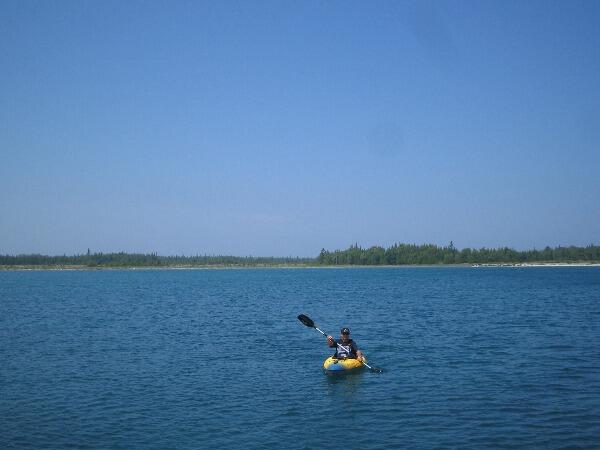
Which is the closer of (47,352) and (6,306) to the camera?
(47,352)

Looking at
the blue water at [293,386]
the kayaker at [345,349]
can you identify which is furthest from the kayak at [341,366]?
the blue water at [293,386]

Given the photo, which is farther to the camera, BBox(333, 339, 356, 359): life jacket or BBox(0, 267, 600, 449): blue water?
BBox(333, 339, 356, 359): life jacket

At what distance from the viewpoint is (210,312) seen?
5431cm

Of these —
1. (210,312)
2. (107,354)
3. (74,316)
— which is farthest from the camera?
(210,312)

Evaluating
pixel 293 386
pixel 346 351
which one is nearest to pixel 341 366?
pixel 346 351

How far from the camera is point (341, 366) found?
24562mm

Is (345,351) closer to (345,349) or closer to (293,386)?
(345,349)

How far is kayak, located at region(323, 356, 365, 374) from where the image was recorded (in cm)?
2442

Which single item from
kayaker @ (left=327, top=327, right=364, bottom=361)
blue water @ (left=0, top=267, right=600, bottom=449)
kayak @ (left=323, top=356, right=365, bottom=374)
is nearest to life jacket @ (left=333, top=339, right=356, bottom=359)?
kayaker @ (left=327, top=327, right=364, bottom=361)

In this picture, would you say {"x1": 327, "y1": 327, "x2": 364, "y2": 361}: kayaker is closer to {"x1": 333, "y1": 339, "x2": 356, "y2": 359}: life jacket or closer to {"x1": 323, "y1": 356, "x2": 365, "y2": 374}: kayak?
{"x1": 333, "y1": 339, "x2": 356, "y2": 359}: life jacket

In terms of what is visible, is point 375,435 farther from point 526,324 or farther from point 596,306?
point 596,306

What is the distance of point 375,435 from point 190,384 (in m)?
8.99

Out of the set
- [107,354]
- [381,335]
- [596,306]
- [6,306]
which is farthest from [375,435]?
[6,306]

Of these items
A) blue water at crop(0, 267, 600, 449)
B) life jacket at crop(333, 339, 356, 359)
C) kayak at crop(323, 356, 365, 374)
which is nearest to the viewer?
blue water at crop(0, 267, 600, 449)
